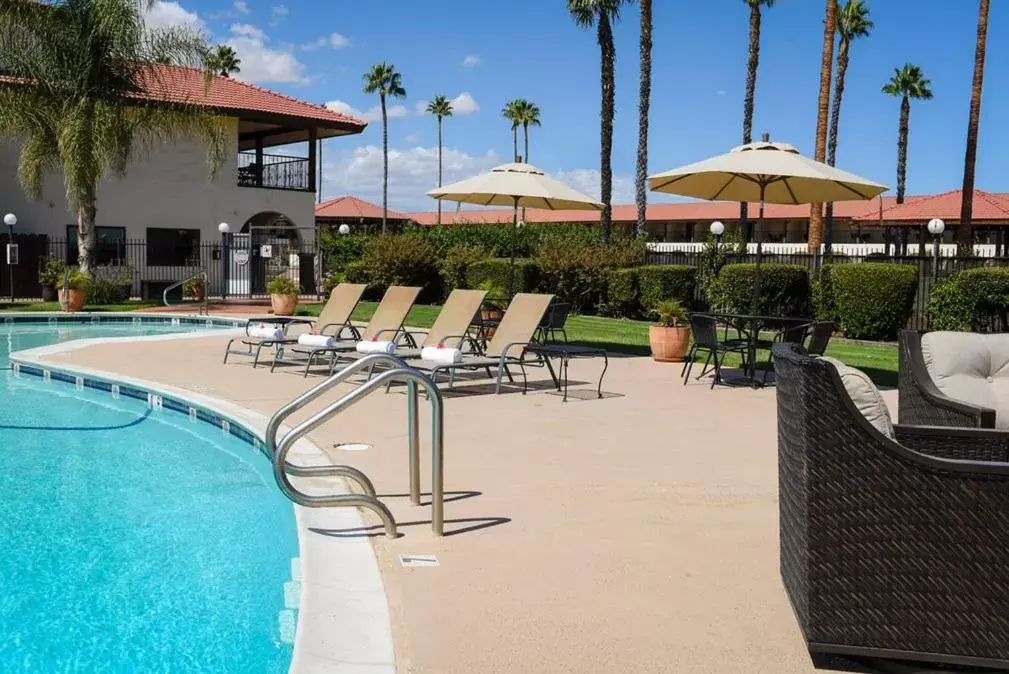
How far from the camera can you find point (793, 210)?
52531 mm

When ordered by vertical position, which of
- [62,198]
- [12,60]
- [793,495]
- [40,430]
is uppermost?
[12,60]

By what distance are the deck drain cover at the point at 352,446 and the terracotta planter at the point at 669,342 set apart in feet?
21.4

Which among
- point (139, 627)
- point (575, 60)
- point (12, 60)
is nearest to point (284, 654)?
point (139, 627)

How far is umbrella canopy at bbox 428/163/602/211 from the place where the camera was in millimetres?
12758

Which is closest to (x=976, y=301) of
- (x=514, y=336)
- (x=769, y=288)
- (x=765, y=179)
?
(x=769, y=288)

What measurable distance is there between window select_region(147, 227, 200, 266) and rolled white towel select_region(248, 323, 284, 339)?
1776 centimetres

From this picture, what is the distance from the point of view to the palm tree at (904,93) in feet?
192

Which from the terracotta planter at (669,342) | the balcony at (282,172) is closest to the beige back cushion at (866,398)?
the terracotta planter at (669,342)

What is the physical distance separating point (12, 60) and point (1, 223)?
552 cm

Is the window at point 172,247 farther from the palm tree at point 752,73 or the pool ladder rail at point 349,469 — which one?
the pool ladder rail at point 349,469

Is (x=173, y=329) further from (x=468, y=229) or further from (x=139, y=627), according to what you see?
(x=468, y=229)

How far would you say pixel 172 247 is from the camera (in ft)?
95.1

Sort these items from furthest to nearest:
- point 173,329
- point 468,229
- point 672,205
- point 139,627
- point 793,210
→ point 672,205, point 793,210, point 468,229, point 173,329, point 139,627

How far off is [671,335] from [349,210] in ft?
136
